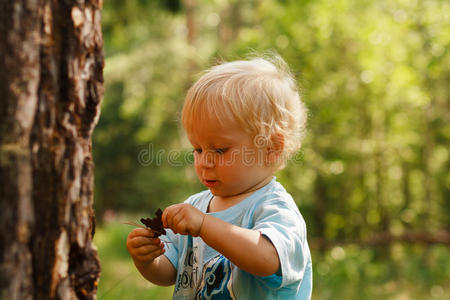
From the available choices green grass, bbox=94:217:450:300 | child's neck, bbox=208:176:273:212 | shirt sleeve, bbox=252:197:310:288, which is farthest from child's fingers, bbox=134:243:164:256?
green grass, bbox=94:217:450:300

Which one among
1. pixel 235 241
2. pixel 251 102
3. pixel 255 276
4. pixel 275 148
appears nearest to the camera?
pixel 235 241

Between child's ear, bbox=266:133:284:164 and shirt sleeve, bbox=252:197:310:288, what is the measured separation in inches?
9.1

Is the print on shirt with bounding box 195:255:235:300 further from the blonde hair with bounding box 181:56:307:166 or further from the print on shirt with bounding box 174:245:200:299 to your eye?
the blonde hair with bounding box 181:56:307:166

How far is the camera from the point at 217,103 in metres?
1.92

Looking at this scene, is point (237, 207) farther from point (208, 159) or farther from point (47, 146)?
→ point (47, 146)

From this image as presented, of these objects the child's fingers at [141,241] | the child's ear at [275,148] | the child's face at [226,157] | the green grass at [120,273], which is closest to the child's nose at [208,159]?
the child's face at [226,157]

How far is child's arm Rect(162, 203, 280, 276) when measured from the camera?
5.27ft

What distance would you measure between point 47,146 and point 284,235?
85cm

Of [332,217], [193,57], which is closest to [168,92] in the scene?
[193,57]

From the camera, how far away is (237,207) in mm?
1929

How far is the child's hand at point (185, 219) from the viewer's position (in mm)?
1663

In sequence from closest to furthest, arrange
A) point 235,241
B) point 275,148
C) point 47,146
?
point 47,146 < point 235,241 < point 275,148

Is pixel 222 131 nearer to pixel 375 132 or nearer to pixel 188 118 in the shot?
pixel 188 118

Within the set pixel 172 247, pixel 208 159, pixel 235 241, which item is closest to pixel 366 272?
pixel 172 247
